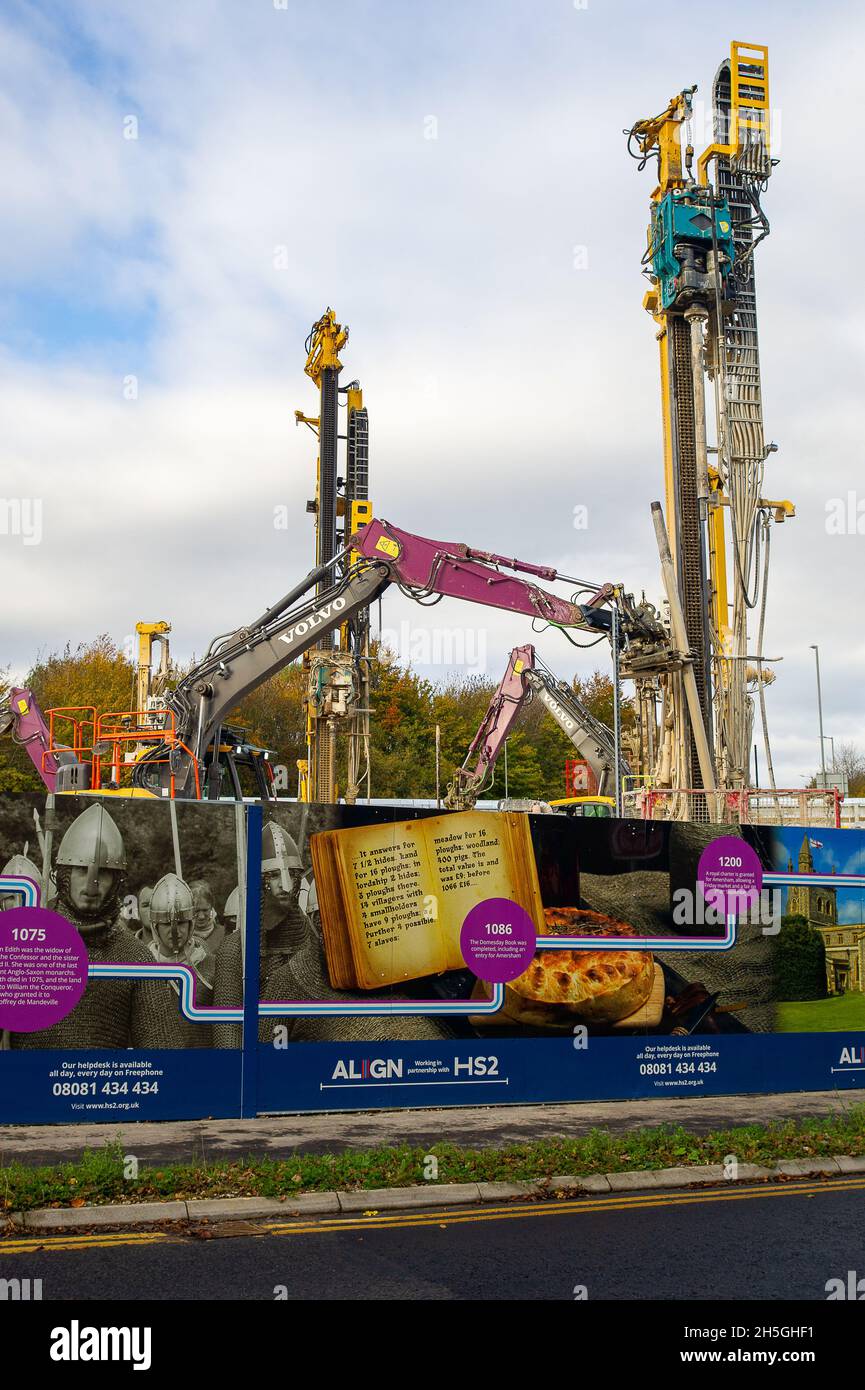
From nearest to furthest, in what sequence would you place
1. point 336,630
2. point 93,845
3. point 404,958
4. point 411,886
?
point 93,845
point 404,958
point 411,886
point 336,630

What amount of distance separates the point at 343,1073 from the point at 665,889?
355 centimetres

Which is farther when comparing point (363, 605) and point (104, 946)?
point (363, 605)

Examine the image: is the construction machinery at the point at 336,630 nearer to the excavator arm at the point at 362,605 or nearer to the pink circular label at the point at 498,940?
the excavator arm at the point at 362,605

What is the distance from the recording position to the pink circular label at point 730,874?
12312 mm

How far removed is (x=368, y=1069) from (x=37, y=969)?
2.89 meters

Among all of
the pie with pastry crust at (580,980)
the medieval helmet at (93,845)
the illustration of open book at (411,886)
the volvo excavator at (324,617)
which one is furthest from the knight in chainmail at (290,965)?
the volvo excavator at (324,617)

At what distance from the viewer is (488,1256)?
7.17 metres

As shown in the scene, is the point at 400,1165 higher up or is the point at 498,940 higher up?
the point at 498,940

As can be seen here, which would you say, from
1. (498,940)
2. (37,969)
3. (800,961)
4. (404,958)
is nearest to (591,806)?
(800,961)

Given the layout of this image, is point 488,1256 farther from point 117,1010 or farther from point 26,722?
point 26,722

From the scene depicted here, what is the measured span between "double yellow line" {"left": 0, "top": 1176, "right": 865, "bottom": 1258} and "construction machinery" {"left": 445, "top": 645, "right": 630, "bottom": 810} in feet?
72.2
